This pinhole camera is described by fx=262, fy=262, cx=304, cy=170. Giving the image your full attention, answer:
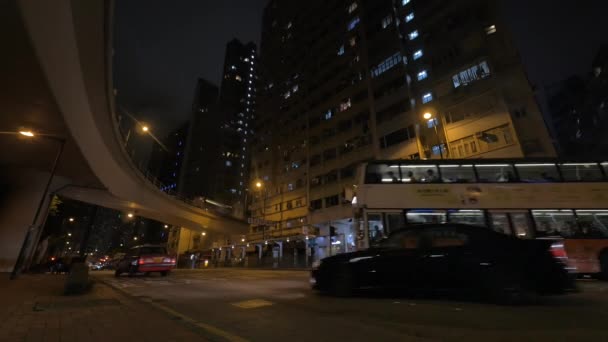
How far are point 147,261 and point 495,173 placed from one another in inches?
678

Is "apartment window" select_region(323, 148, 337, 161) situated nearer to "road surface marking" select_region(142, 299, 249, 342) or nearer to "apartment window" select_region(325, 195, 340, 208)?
"apartment window" select_region(325, 195, 340, 208)

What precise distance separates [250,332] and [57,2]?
8.63 m

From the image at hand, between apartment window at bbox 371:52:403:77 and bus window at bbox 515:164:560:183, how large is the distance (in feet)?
92.0

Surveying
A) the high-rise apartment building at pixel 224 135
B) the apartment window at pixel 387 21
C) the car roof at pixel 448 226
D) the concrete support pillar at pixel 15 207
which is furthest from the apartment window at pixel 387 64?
the high-rise apartment building at pixel 224 135

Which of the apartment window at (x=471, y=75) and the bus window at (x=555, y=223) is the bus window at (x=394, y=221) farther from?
the apartment window at (x=471, y=75)

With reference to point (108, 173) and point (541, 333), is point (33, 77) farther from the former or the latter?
point (541, 333)

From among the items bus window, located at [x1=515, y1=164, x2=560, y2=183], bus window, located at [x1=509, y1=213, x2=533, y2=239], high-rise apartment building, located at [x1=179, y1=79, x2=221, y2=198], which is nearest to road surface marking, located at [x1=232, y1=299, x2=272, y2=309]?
bus window, located at [x1=509, y1=213, x2=533, y2=239]

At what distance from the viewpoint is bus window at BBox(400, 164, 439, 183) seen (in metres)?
11.3

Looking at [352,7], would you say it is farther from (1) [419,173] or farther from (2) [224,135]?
(2) [224,135]

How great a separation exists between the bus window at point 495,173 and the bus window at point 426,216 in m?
2.50

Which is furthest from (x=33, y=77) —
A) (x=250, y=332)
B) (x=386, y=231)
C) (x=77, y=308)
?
(x=386, y=231)

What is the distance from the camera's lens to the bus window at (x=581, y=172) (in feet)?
35.4

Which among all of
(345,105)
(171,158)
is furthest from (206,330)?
(171,158)

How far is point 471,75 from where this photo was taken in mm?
28406
